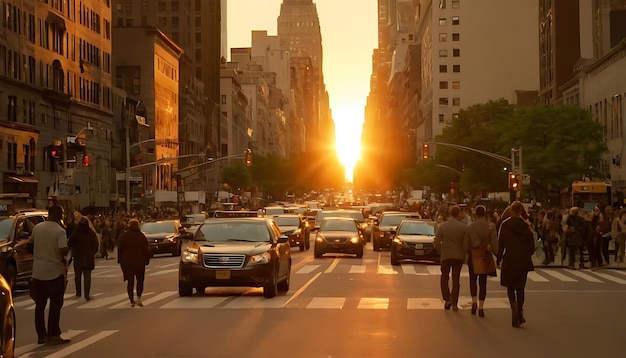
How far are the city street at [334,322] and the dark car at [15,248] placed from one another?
2.33 ft

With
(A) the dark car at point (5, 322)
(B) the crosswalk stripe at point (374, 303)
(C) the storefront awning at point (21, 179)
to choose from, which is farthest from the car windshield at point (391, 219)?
(A) the dark car at point (5, 322)

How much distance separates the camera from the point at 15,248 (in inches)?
966

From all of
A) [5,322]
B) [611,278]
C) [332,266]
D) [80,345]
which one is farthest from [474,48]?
[5,322]

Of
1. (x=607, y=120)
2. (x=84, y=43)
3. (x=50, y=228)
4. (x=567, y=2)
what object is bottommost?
(x=50, y=228)

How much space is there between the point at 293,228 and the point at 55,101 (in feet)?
106

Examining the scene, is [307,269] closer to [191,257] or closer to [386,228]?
[191,257]

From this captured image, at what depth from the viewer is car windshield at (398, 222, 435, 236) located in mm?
37094

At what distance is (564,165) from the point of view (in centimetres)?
7844

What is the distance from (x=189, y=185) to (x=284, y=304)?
107 meters

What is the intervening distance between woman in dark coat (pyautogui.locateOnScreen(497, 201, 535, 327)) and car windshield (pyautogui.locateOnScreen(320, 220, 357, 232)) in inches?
1050

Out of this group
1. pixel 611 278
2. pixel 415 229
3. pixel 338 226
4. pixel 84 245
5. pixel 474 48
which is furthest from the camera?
pixel 474 48

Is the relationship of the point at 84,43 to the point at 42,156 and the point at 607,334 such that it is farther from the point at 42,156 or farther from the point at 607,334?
the point at 607,334

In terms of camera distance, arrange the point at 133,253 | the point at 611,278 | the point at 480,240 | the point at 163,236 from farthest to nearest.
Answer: the point at 163,236 < the point at 611,278 < the point at 133,253 < the point at 480,240

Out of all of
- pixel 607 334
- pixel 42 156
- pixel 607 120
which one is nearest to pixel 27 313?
pixel 607 334
